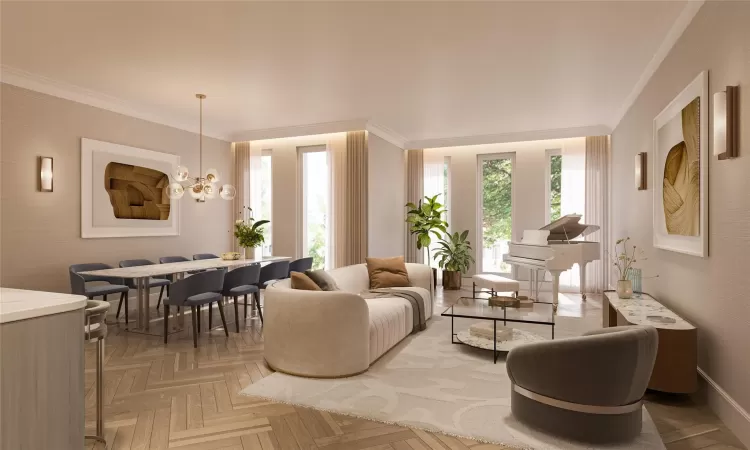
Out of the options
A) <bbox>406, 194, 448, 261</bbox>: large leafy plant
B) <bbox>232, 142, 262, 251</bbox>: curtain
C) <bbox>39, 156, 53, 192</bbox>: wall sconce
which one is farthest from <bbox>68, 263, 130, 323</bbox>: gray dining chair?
<bbox>406, 194, 448, 261</bbox>: large leafy plant

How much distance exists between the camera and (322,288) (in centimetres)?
391

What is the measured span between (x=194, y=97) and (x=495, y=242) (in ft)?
19.3

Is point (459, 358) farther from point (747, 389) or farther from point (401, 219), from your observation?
point (401, 219)

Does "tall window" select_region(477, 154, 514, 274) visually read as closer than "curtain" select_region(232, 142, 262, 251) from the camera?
No

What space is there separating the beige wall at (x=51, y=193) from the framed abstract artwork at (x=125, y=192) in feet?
0.31

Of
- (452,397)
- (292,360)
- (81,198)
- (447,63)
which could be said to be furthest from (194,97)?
(452,397)

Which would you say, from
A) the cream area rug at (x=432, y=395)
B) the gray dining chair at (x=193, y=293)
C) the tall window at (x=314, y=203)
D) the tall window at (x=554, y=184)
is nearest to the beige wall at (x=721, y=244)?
the cream area rug at (x=432, y=395)

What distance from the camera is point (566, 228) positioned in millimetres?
6230

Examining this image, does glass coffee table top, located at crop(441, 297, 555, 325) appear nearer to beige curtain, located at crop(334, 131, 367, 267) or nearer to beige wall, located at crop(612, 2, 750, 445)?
beige wall, located at crop(612, 2, 750, 445)

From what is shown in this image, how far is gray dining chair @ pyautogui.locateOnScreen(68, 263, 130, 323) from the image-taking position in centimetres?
446

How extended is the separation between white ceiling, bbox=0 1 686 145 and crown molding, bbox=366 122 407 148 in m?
0.49

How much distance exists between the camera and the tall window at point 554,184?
25.9 ft

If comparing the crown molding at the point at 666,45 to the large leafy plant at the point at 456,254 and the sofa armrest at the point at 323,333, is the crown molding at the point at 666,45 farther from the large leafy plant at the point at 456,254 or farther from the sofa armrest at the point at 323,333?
the large leafy plant at the point at 456,254

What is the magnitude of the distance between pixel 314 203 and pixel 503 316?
4893 mm
